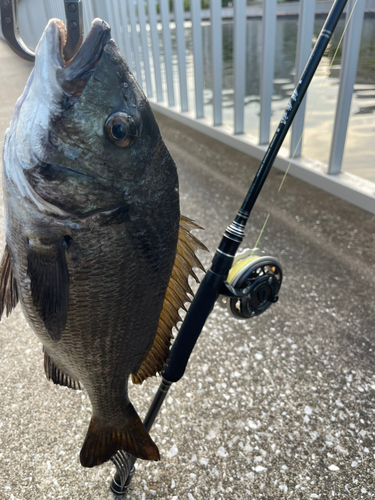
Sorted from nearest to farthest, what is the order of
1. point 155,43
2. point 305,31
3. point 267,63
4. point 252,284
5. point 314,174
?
point 252,284
point 305,31
point 314,174
point 267,63
point 155,43

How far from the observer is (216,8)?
369 cm

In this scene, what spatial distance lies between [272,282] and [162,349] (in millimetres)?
475

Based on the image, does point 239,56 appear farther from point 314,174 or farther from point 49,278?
point 49,278

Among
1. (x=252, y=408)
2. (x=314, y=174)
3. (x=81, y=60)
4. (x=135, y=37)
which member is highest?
(x=81, y=60)

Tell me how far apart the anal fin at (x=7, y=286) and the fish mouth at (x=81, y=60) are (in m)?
0.42

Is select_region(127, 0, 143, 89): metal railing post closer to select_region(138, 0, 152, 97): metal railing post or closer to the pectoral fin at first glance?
select_region(138, 0, 152, 97): metal railing post

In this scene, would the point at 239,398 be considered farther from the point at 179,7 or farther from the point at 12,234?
the point at 179,7

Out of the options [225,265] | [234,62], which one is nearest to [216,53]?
[234,62]

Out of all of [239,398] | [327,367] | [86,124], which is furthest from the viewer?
[327,367]

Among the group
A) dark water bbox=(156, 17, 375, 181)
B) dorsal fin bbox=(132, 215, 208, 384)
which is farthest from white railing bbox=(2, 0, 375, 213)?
dorsal fin bbox=(132, 215, 208, 384)

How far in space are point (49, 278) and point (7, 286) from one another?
0.63 feet

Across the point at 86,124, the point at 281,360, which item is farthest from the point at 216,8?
the point at 86,124

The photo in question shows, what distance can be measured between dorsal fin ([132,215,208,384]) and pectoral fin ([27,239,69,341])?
0.96 feet

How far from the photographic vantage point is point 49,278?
84cm
